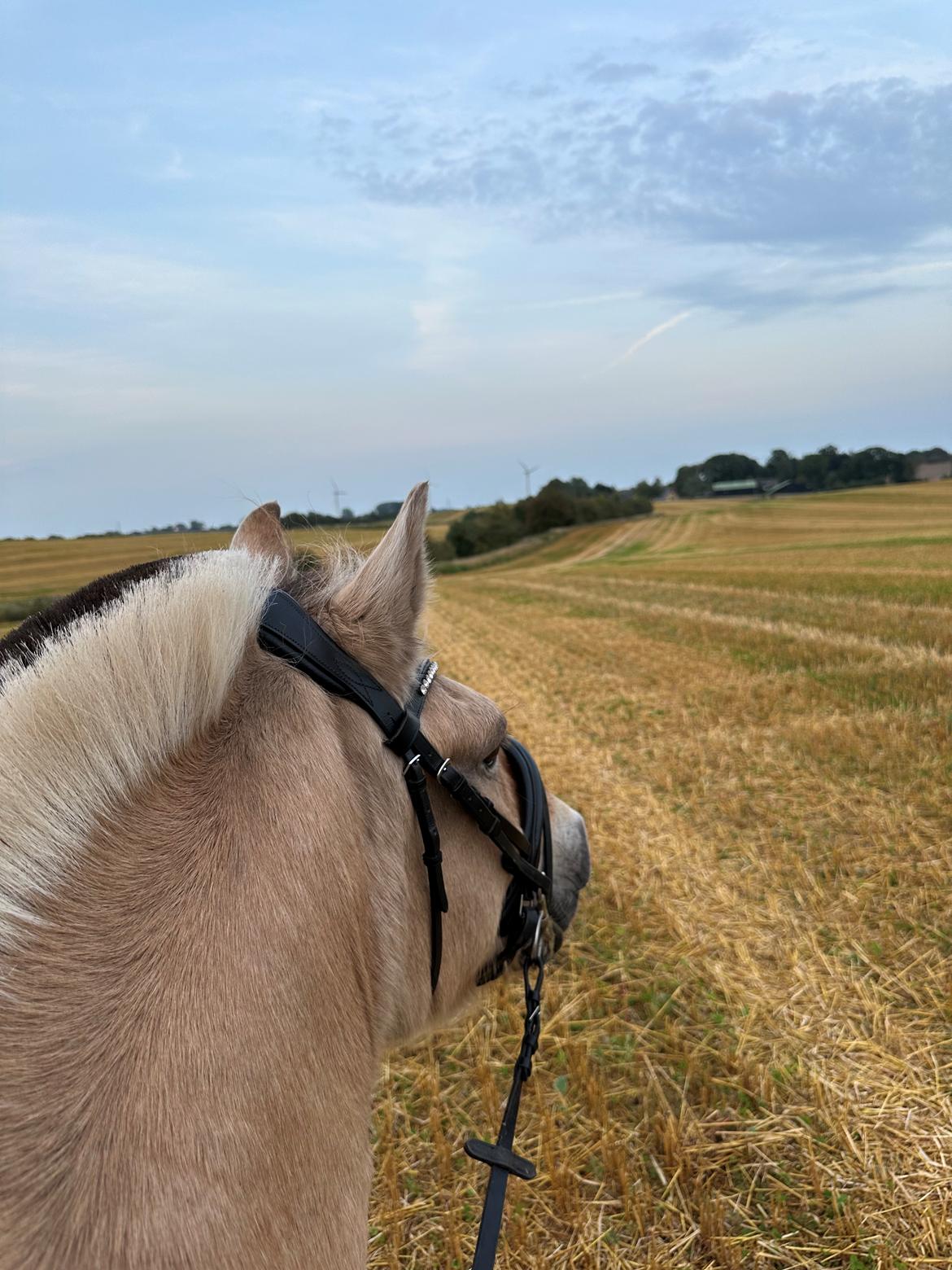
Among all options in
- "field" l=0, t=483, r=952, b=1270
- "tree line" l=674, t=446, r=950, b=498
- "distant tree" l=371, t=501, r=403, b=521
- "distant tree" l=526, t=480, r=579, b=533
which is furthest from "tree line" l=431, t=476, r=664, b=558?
"distant tree" l=371, t=501, r=403, b=521

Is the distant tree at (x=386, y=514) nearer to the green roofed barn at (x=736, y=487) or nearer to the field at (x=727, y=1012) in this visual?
the field at (x=727, y=1012)

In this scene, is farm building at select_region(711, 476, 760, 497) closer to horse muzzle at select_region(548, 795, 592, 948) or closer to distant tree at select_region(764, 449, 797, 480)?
distant tree at select_region(764, 449, 797, 480)

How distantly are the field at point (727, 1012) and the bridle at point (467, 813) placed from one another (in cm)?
26

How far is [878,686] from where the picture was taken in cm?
1039

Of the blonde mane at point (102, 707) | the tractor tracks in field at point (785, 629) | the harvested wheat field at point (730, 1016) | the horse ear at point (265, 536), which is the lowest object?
the harvested wheat field at point (730, 1016)

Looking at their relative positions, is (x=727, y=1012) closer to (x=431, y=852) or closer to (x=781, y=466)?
(x=431, y=852)

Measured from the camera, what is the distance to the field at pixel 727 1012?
9.55 feet

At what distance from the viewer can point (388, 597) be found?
1528 millimetres

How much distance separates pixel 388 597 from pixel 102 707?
573 millimetres

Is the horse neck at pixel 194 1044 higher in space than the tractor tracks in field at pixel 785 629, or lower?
higher

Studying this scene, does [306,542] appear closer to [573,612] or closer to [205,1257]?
[205,1257]

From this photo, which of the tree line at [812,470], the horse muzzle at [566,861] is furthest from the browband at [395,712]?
the tree line at [812,470]

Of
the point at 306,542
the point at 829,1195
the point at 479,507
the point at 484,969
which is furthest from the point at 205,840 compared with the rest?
the point at 479,507

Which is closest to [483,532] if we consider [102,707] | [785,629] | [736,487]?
[785,629]
